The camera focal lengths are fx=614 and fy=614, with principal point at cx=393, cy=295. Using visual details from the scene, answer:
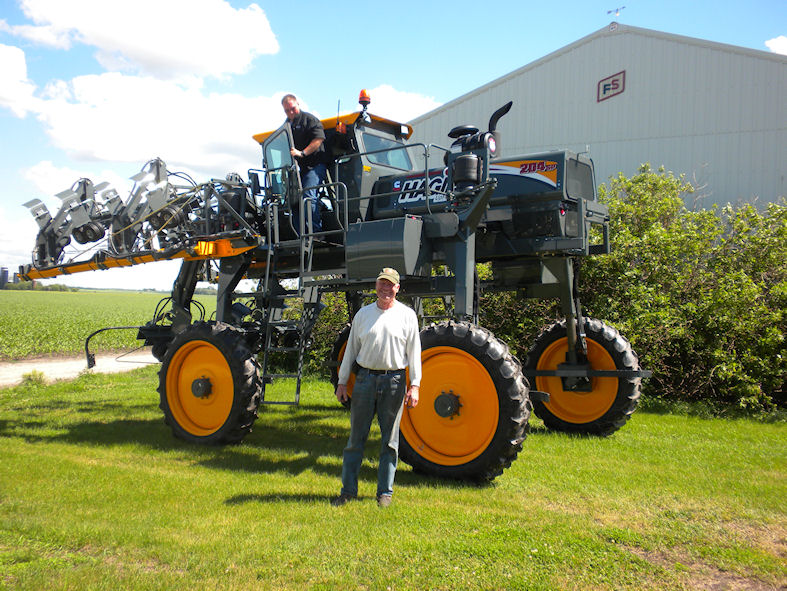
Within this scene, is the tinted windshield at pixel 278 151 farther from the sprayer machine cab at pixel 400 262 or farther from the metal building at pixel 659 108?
the metal building at pixel 659 108

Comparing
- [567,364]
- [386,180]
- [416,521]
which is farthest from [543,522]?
[386,180]

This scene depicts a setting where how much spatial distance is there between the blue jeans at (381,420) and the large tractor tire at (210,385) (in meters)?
2.05

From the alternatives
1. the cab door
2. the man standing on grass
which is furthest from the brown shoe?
the cab door

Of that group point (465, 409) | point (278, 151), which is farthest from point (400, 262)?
point (278, 151)

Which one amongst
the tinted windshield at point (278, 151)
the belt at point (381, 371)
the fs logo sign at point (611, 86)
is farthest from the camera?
the fs logo sign at point (611, 86)

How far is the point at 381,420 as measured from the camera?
16.3 feet

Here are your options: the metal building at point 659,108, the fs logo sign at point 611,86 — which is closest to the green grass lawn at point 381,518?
the metal building at point 659,108

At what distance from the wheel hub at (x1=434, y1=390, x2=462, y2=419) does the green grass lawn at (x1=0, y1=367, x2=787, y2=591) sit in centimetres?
61

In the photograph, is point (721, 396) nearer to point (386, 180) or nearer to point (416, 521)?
point (386, 180)

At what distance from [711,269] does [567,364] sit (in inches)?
178

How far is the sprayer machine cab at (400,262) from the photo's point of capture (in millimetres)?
5527

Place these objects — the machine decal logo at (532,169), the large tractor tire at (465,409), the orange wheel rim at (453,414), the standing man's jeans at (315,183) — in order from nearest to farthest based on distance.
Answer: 1. the large tractor tire at (465,409)
2. the orange wheel rim at (453,414)
3. the machine decal logo at (532,169)
4. the standing man's jeans at (315,183)

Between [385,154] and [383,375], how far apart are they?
3.74 m

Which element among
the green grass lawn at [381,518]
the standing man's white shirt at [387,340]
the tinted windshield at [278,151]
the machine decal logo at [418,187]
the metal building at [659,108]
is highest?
the metal building at [659,108]
